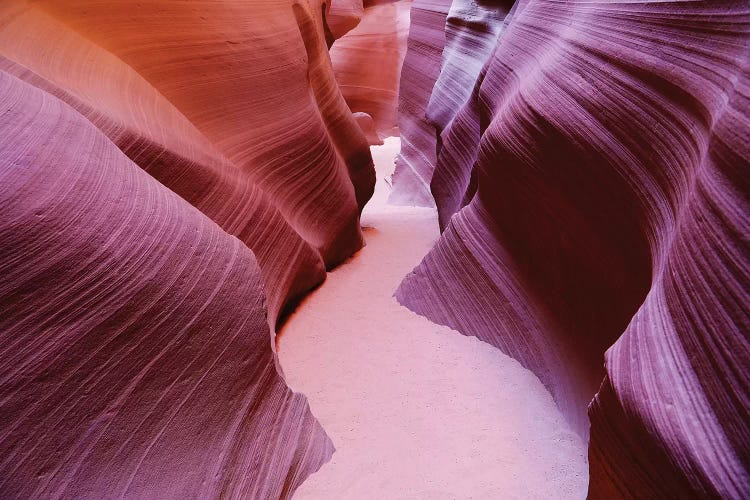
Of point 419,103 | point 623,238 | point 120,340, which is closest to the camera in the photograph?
point 120,340

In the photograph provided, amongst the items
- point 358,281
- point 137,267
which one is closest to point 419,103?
point 358,281

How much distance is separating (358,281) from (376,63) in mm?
7335

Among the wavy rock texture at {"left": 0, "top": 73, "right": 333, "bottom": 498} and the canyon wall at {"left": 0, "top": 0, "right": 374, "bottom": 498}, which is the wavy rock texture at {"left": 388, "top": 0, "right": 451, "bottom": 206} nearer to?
the canyon wall at {"left": 0, "top": 0, "right": 374, "bottom": 498}

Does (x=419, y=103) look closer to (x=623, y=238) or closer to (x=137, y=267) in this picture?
(x=623, y=238)

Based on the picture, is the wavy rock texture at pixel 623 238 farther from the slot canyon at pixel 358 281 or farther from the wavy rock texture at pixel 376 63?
the wavy rock texture at pixel 376 63

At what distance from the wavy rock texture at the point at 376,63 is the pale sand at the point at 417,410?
741 cm

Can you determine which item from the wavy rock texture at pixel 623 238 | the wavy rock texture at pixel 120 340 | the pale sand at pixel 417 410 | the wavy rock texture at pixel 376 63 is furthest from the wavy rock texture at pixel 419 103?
the wavy rock texture at pixel 120 340

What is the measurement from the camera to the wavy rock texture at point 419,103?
581 cm

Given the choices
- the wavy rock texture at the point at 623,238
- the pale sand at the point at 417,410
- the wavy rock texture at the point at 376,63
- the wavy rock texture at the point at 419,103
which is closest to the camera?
the wavy rock texture at the point at 623,238

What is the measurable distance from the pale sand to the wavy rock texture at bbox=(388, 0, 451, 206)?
3.09 metres

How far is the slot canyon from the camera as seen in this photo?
4.22ft

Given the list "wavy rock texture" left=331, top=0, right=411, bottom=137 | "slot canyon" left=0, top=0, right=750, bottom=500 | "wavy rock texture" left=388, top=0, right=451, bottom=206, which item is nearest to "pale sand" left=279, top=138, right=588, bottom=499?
"slot canyon" left=0, top=0, right=750, bottom=500

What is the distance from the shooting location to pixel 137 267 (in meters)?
1.62

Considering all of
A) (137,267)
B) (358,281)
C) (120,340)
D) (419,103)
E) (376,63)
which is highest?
(137,267)
